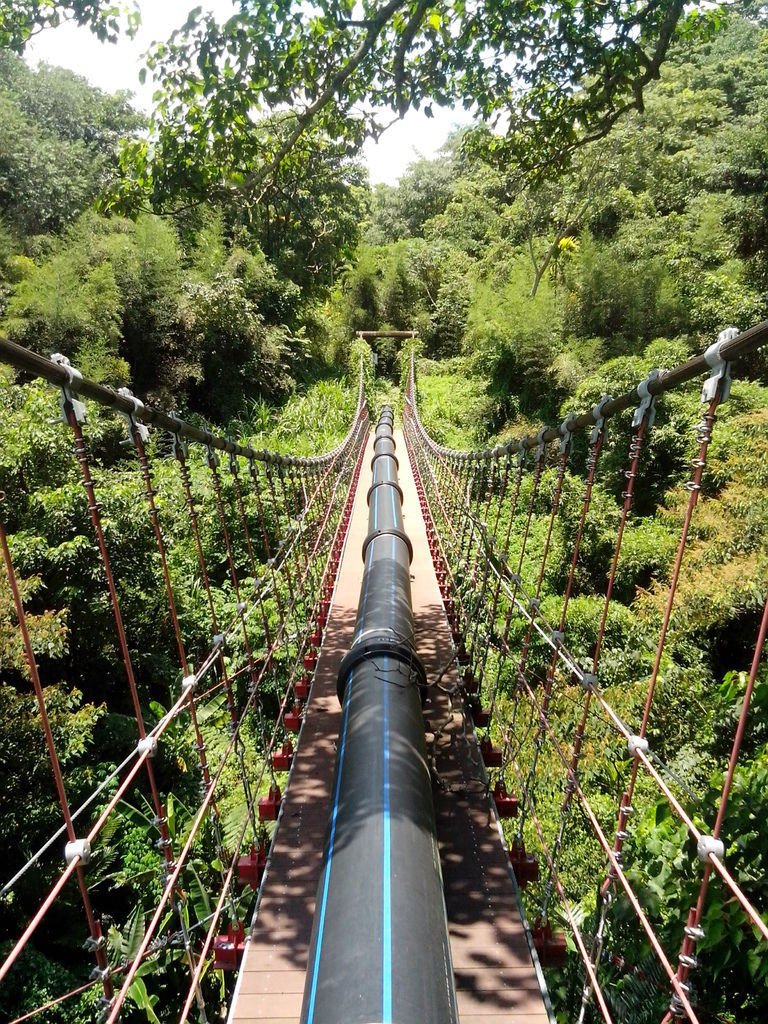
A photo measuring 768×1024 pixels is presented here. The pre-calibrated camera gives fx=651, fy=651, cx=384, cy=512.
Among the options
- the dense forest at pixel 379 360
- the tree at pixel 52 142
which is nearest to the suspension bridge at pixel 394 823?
the dense forest at pixel 379 360

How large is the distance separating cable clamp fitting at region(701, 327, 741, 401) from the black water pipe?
4.22ft

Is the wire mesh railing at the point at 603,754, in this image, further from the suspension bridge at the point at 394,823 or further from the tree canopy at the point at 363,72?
the tree canopy at the point at 363,72

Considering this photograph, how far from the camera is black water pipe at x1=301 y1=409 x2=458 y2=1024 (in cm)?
131

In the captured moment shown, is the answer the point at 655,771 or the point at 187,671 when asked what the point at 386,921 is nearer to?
the point at 655,771

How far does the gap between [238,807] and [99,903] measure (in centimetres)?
166

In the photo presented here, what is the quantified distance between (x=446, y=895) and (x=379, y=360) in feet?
65.1

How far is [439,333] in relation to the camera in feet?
68.4

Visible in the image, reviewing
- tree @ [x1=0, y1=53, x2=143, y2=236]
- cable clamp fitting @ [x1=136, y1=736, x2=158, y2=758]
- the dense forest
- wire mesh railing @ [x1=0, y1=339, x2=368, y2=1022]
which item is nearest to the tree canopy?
the dense forest

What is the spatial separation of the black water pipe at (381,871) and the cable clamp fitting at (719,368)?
1.29 meters

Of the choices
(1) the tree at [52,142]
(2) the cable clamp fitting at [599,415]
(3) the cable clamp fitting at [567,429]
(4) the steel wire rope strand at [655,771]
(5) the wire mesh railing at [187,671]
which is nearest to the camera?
(4) the steel wire rope strand at [655,771]

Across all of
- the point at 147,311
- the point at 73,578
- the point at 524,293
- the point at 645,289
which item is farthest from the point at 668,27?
the point at 524,293

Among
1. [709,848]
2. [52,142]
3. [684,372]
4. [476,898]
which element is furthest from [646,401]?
[52,142]

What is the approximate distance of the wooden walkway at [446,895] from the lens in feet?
6.06

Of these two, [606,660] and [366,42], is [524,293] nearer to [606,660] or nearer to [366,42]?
[606,660]
